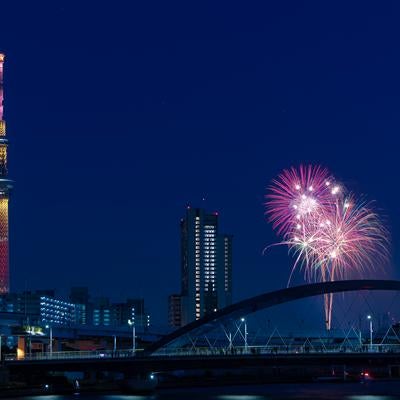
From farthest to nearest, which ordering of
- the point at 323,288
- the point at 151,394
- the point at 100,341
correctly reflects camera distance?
the point at 100,341, the point at 323,288, the point at 151,394

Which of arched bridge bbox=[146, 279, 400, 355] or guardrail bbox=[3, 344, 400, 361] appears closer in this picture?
guardrail bbox=[3, 344, 400, 361]

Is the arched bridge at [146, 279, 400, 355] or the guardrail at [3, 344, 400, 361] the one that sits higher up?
the arched bridge at [146, 279, 400, 355]

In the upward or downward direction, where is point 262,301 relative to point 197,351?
upward

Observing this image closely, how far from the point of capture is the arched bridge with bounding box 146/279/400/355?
108625mm

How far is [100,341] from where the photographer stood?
181 metres

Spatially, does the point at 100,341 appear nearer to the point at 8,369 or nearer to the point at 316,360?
the point at 8,369

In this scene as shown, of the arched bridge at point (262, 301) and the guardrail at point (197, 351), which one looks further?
the arched bridge at point (262, 301)

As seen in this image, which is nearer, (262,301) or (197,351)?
(262,301)

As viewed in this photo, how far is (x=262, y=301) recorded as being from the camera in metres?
112

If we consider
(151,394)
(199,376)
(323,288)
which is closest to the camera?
(151,394)

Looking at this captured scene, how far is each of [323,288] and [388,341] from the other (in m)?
47.0

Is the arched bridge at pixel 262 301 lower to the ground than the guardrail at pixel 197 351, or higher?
higher

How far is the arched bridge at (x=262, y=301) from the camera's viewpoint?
108625mm

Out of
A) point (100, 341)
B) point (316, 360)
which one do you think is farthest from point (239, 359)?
point (100, 341)
